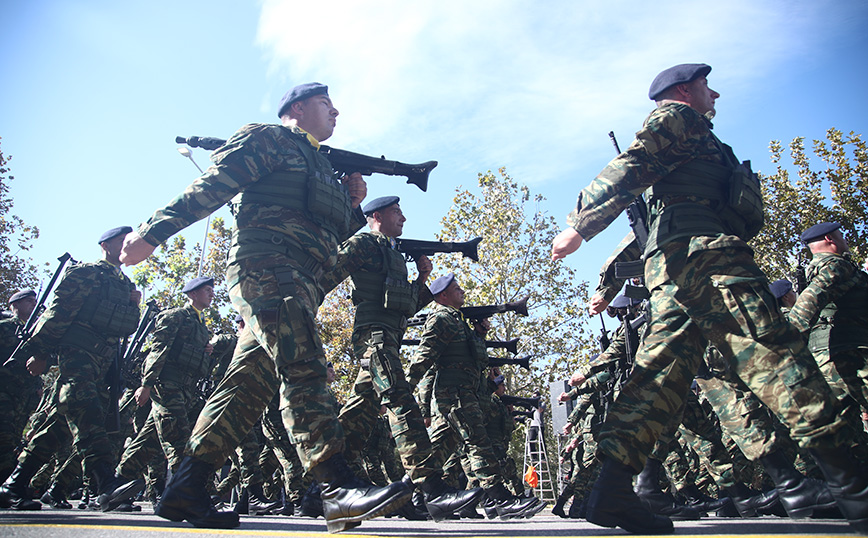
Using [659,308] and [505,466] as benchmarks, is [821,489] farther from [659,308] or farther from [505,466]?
[505,466]

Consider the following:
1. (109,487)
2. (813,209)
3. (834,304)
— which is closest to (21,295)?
(109,487)

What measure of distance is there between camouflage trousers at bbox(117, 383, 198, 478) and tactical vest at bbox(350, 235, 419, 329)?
2566 mm

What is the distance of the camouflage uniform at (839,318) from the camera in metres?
5.05

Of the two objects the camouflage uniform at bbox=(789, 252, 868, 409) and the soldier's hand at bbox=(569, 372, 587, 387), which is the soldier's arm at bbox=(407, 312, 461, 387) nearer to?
the soldier's hand at bbox=(569, 372, 587, 387)

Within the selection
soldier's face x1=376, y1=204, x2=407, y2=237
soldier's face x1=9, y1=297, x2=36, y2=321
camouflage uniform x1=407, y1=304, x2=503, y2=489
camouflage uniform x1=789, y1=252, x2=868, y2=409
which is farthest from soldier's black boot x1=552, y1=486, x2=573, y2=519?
soldier's face x1=9, y1=297, x2=36, y2=321

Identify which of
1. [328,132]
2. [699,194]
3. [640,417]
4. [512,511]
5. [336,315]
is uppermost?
[336,315]

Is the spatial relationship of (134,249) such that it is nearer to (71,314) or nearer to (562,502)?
(71,314)

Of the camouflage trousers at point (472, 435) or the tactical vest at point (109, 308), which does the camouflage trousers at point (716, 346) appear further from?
the tactical vest at point (109, 308)

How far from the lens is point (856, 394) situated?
556 cm

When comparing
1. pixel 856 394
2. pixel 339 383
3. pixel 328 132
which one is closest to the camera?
pixel 328 132

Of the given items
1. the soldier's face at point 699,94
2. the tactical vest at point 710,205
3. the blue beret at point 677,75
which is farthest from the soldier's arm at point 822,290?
the blue beret at point 677,75

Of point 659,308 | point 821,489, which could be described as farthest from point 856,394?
point 659,308

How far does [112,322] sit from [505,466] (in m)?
7.36

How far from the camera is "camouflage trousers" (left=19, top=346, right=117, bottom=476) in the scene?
516 cm
